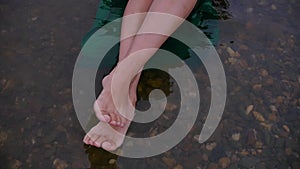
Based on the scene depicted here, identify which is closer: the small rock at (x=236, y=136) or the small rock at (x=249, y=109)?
the small rock at (x=236, y=136)

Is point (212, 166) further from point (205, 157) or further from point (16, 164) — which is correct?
point (16, 164)

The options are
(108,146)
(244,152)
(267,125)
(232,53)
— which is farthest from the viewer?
(232,53)

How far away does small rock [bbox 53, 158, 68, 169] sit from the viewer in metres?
1.89

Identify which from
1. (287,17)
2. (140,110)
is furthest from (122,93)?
(287,17)

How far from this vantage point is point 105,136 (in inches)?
74.7

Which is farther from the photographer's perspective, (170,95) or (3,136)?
(170,95)

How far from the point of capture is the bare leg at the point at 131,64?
190 centimetres

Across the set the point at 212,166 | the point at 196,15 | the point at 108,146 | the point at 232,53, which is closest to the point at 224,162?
the point at 212,166

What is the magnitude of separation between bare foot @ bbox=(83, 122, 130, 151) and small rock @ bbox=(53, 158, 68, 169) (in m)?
0.13

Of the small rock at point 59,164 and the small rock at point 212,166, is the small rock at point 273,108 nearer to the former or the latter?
the small rock at point 212,166

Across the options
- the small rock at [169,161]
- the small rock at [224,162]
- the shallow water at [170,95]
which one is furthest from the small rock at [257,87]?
the small rock at [169,161]

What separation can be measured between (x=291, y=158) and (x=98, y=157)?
2.91 ft

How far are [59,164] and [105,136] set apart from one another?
0.24 m

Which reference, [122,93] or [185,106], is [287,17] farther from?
[122,93]
